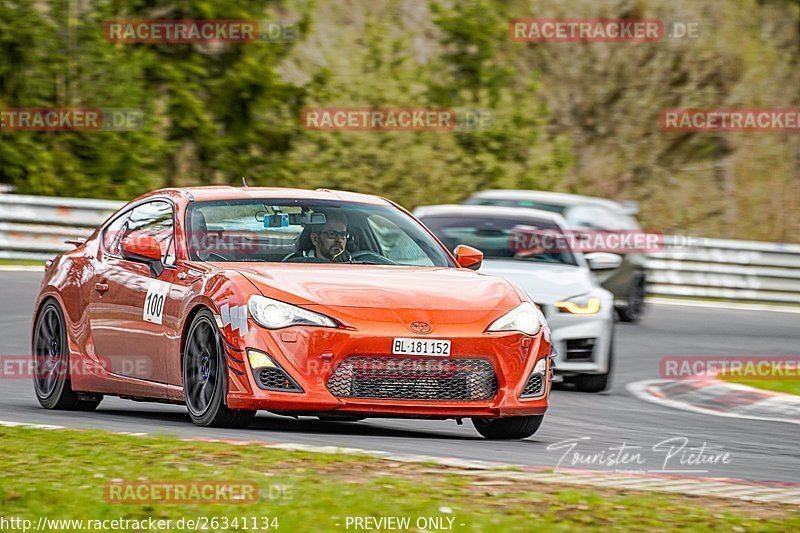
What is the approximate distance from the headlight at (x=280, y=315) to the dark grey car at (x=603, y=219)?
1154cm

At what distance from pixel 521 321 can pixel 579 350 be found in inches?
206

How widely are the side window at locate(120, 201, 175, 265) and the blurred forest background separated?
61.5 ft

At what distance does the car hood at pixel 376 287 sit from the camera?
945cm

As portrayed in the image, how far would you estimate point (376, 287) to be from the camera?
9672 mm

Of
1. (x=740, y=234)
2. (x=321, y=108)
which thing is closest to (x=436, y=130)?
(x=321, y=108)

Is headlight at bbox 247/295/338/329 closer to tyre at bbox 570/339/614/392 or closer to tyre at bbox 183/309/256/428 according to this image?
tyre at bbox 183/309/256/428

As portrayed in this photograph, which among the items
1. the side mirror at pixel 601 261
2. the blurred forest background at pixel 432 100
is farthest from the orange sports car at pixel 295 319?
the blurred forest background at pixel 432 100

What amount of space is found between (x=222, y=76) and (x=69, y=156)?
16.2 ft

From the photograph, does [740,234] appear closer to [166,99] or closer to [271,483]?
[166,99]

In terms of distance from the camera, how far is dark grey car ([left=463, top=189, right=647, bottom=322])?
70.0ft

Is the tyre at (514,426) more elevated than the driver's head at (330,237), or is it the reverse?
the driver's head at (330,237)

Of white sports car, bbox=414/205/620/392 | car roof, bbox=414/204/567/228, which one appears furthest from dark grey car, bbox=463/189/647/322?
white sports car, bbox=414/205/620/392

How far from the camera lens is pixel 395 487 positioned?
745cm

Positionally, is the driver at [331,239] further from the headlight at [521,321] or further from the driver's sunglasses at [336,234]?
the headlight at [521,321]
